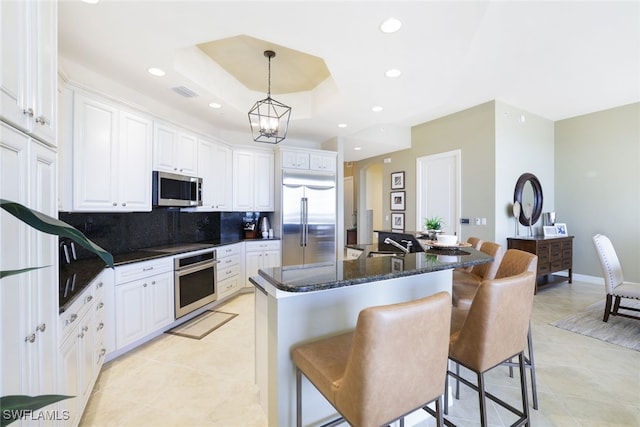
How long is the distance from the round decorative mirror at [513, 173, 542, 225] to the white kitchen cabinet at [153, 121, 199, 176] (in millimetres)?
5022

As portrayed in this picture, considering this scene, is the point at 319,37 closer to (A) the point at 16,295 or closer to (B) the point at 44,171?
(B) the point at 44,171

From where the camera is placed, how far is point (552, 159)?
5.49 meters

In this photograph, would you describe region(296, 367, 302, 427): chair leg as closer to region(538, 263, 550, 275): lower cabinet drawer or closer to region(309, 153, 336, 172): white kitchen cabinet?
region(309, 153, 336, 172): white kitchen cabinet

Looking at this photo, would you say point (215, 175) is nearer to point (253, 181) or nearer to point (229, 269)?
point (253, 181)

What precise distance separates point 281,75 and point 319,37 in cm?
137

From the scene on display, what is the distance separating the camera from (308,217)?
4703 millimetres

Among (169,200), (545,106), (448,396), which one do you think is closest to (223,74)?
(169,200)

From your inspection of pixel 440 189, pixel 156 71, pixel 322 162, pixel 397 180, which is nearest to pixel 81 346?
pixel 156 71

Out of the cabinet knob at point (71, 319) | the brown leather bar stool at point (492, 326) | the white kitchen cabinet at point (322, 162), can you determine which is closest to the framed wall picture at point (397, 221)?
the white kitchen cabinet at point (322, 162)

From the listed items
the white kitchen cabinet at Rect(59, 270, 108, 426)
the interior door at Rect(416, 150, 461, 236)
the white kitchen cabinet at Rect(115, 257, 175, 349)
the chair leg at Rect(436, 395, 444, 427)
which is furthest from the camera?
the interior door at Rect(416, 150, 461, 236)

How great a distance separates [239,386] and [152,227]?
2.27 m

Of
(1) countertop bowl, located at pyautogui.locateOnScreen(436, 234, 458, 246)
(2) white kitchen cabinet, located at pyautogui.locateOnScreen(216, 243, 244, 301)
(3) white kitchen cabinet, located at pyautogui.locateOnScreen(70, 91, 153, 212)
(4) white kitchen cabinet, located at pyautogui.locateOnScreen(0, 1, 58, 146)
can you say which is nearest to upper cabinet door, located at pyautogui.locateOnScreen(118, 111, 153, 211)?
(3) white kitchen cabinet, located at pyautogui.locateOnScreen(70, 91, 153, 212)

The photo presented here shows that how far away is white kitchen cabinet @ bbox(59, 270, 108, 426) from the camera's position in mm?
1457

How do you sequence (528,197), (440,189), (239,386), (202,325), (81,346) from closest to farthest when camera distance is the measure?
1. (81,346)
2. (239,386)
3. (202,325)
4. (528,197)
5. (440,189)
